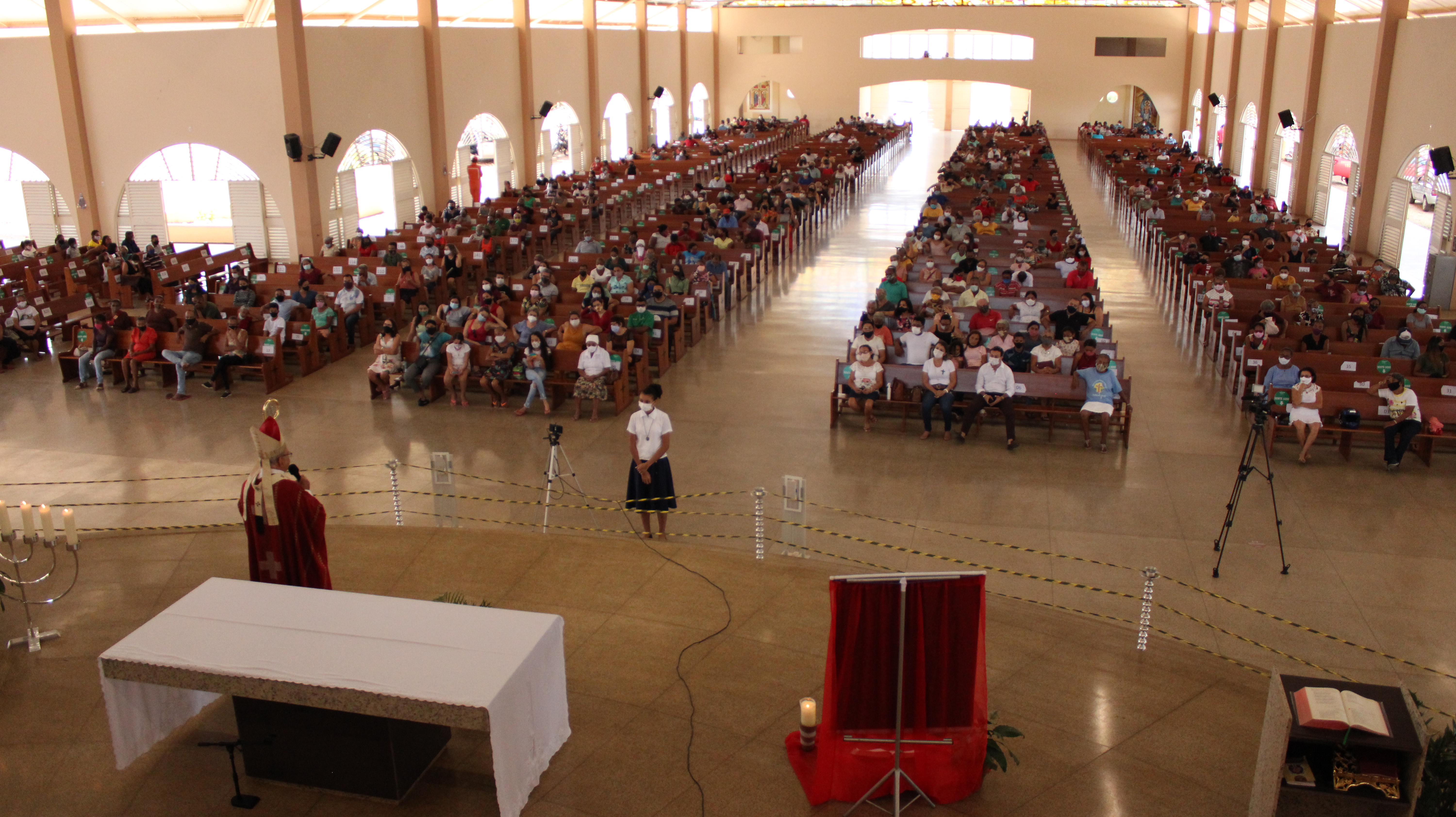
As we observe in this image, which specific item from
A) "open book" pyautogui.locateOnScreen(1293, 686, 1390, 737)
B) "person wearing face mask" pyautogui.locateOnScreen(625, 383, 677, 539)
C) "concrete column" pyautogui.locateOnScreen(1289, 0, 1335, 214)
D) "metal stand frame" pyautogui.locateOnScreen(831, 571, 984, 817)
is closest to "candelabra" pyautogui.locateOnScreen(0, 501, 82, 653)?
"person wearing face mask" pyautogui.locateOnScreen(625, 383, 677, 539)

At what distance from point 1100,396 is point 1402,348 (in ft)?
11.8

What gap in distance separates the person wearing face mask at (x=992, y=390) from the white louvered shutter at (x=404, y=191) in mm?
15787

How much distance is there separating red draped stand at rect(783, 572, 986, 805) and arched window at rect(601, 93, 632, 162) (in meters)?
32.0

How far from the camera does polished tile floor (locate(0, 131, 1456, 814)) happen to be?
704cm

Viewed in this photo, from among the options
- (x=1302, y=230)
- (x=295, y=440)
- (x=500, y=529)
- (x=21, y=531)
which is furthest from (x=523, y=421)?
(x=1302, y=230)

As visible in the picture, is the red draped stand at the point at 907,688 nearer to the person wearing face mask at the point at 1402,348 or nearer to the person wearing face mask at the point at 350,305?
the person wearing face mask at the point at 1402,348

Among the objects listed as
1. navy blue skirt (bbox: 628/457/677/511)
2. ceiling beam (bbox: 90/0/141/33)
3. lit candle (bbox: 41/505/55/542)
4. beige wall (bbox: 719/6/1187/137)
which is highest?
beige wall (bbox: 719/6/1187/137)

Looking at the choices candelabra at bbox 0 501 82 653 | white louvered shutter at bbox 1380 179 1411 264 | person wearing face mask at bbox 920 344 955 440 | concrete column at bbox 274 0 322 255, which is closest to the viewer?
candelabra at bbox 0 501 82 653

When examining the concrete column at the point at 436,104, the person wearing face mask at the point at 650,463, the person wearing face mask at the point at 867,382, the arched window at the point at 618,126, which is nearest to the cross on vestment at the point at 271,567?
the person wearing face mask at the point at 650,463

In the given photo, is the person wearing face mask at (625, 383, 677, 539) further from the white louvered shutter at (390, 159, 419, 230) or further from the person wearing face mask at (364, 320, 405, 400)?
the white louvered shutter at (390, 159, 419, 230)

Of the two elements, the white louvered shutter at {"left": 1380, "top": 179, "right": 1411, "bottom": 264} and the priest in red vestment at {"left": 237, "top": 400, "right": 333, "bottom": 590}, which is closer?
the priest in red vestment at {"left": 237, "top": 400, "right": 333, "bottom": 590}

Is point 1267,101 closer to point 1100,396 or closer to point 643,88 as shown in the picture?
point 643,88

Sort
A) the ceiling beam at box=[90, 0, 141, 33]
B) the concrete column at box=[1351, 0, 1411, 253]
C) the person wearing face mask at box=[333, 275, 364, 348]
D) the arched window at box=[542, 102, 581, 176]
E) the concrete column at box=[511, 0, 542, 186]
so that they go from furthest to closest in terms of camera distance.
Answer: the arched window at box=[542, 102, 581, 176]
the concrete column at box=[511, 0, 542, 186]
the concrete column at box=[1351, 0, 1411, 253]
the ceiling beam at box=[90, 0, 141, 33]
the person wearing face mask at box=[333, 275, 364, 348]

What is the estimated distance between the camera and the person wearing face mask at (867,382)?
448 inches
